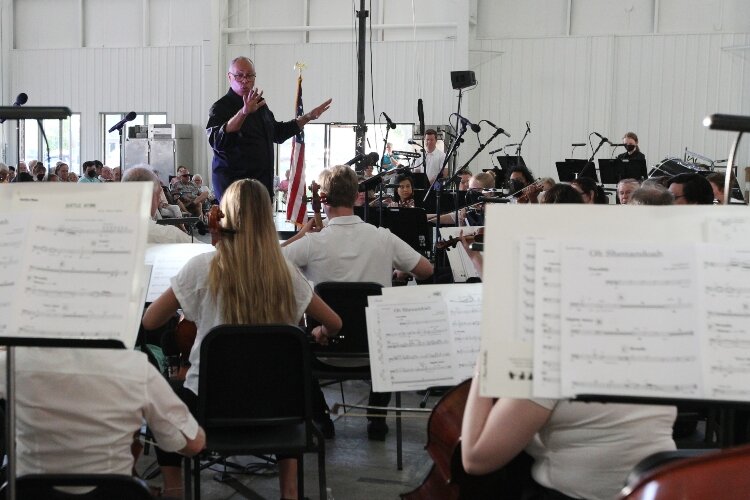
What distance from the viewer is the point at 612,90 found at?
1523 cm

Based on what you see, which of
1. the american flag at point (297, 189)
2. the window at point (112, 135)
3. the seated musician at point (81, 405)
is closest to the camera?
the seated musician at point (81, 405)

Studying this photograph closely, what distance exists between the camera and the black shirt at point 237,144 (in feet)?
19.2

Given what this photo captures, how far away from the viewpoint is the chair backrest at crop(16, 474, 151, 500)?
1.87 meters

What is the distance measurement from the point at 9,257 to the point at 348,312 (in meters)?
2.23

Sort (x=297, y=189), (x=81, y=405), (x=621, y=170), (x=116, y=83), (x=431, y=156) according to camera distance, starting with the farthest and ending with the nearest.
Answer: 1. (x=116, y=83)
2. (x=431, y=156)
3. (x=621, y=170)
4. (x=297, y=189)
5. (x=81, y=405)

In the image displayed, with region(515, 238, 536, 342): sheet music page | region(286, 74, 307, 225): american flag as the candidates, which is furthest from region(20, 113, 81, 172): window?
region(515, 238, 536, 342): sheet music page

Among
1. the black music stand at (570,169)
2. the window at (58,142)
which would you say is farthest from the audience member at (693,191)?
the window at (58,142)

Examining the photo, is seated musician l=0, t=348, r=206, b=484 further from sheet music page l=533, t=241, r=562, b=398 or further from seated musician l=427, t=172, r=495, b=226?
seated musician l=427, t=172, r=495, b=226

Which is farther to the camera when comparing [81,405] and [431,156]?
[431,156]

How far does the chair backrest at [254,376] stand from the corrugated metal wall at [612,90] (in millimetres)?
13016

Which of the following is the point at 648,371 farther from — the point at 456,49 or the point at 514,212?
the point at 456,49

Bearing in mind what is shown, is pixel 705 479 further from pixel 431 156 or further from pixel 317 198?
pixel 431 156

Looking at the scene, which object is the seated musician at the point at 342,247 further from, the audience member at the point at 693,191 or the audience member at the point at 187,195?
the audience member at the point at 187,195

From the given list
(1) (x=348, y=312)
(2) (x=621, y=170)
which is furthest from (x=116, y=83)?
(1) (x=348, y=312)
